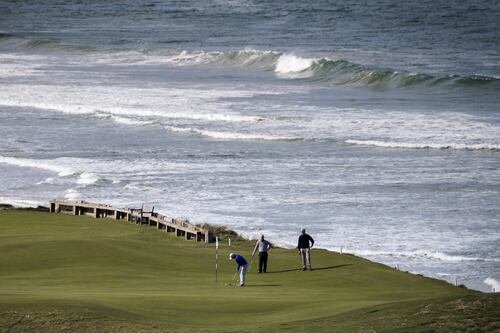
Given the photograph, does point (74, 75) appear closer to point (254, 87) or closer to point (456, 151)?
point (254, 87)

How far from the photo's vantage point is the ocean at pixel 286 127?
3972 cm

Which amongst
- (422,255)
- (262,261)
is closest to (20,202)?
(262,261)

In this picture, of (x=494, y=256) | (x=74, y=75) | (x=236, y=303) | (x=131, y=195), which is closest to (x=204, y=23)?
(x=74, y=75)

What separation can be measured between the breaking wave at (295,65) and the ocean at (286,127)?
0.16 meters

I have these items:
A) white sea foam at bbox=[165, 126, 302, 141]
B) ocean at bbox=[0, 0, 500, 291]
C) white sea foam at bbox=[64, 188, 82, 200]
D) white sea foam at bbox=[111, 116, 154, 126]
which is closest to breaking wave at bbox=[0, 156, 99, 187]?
ocean at bbox=[0, 0, 500, 291]

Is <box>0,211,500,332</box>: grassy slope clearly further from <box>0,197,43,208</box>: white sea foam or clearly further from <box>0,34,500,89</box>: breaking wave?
<box>0,34,500,89</box>: breaking wave

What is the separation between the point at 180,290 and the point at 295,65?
58.3 meters

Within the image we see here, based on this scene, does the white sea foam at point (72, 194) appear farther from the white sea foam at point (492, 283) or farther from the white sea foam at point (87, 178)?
the white sea foam at point (492, 283)

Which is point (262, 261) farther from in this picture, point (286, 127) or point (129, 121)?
point (129, 121)

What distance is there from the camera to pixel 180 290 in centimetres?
2812

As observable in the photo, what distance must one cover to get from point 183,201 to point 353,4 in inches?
3424

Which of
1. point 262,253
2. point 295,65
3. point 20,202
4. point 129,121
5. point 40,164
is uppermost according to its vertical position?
point 295,65

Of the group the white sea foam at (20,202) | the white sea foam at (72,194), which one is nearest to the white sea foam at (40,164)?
the white sea foam at (72,194)

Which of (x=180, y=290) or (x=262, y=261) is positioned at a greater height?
(x=262, y=261)
